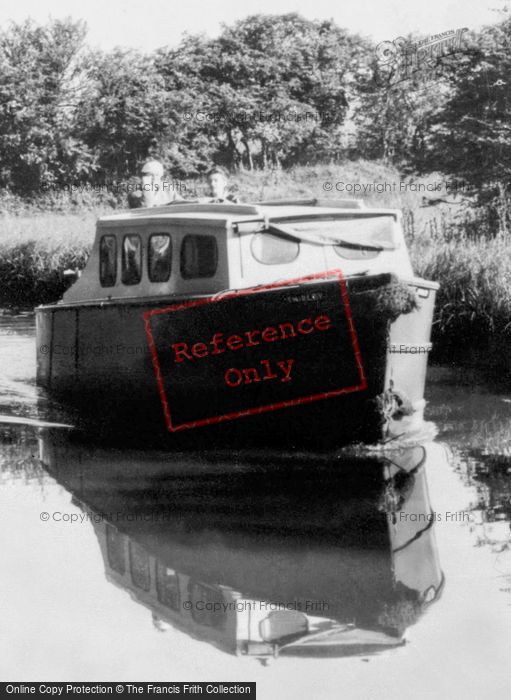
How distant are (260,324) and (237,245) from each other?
892 mm

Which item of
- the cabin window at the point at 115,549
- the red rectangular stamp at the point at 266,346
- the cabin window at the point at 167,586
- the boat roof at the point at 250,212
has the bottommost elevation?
the cabin window at the point at 115,549

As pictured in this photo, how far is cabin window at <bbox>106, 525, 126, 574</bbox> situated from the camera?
276 inches

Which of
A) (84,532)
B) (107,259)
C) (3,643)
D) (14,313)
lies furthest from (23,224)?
(3,643)

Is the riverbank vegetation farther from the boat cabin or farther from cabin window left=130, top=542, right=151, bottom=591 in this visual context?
cabin window left=130, top=542, right=151, bottom=591

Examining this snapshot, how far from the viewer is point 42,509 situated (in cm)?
833

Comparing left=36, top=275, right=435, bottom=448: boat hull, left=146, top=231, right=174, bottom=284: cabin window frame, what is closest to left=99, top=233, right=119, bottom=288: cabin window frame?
left=36, top=275, right=435, bottom=448: boat hull

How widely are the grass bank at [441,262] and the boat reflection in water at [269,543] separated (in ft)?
14.3

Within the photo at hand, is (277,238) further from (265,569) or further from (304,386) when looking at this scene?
(265,569)

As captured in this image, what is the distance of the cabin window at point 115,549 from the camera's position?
7.02m

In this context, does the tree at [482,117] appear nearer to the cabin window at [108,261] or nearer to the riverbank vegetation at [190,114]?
the cabin window at [108,261]

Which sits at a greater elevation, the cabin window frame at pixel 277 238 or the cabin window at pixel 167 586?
the cabin window frame at pixel 277 238

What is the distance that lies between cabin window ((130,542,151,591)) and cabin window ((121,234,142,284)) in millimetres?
4052

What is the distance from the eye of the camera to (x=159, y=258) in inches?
417

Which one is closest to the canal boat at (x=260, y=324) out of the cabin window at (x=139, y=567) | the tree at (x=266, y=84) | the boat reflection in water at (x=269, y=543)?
A: the boat reflection in water at (x=269, y=543)
